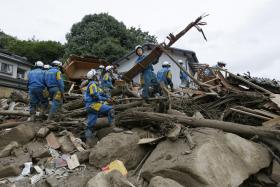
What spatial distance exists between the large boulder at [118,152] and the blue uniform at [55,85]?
3.04 metres

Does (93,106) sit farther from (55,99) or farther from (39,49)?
(39,49)

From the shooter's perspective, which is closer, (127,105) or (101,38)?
(127,105)

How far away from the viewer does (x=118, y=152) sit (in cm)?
629

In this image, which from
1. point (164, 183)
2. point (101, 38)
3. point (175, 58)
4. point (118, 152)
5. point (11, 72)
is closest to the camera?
point (164, 183)

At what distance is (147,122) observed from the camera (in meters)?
7.56

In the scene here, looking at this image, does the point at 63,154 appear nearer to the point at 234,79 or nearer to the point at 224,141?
the point at 224,141

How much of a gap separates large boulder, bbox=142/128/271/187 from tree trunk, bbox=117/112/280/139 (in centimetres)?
27

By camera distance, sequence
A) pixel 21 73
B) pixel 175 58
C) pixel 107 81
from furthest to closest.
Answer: pixel 21 73 → pixel 175 58 → pixel 107 81

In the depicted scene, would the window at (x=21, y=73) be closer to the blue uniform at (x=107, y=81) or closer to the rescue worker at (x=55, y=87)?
the blue uniform at (x=107, y=81)

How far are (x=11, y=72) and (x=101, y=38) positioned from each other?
8.30 m

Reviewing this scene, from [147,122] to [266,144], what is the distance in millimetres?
2657

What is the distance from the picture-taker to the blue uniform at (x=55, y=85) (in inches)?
356

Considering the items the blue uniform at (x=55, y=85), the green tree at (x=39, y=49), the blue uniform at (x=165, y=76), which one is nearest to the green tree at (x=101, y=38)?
the green tree at (x=39, y=49)

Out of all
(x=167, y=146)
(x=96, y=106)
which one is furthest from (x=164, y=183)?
(x=96, y=106)
